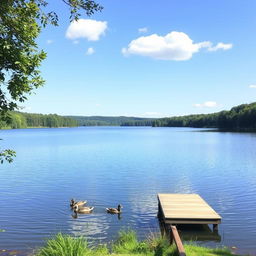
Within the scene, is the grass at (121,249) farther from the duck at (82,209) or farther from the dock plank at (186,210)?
the duck at (82,209)

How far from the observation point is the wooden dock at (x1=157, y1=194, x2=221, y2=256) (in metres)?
16.1

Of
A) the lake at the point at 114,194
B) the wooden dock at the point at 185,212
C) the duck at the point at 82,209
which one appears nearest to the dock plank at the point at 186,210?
the wooden dock at the point at 185,212

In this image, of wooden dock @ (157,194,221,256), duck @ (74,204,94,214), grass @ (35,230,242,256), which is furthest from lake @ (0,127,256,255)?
grass @ (35,230,242,256)

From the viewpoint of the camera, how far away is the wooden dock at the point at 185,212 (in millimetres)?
16094

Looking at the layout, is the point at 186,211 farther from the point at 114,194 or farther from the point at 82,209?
the point at 114,194

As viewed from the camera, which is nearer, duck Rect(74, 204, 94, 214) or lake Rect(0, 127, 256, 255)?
lake Rect(0, 127, 256, 255)

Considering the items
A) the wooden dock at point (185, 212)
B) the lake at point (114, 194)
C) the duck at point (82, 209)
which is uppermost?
the wooden dock at point (185, 212)

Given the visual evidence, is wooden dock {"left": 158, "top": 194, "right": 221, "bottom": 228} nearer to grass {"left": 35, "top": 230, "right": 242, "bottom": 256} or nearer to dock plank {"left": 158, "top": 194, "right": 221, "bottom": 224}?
dock plank {"left": 158, "top": 194, "right": 221, "bottom": 224}

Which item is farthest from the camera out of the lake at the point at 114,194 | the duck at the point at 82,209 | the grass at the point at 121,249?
the duck at the point at 82,209

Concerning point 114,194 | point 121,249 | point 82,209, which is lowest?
point 114,194

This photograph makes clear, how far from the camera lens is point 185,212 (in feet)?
56.2

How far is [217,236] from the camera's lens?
53.5ft

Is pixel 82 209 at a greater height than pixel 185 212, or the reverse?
pixel 185 212

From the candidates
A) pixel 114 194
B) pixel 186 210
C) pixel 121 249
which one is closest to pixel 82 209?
pixel 114 194
